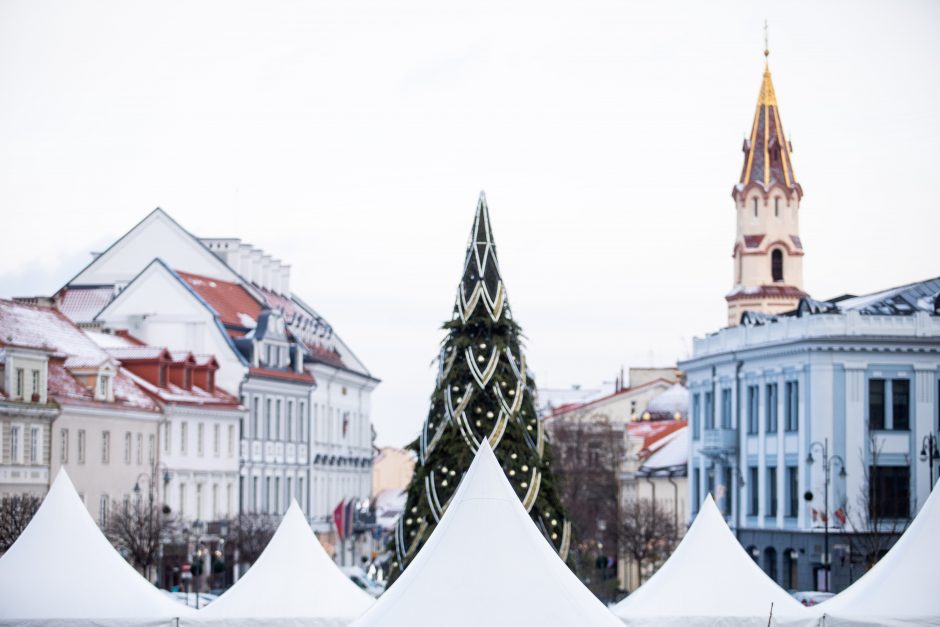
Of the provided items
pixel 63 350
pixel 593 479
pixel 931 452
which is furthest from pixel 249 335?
pixel 931 452

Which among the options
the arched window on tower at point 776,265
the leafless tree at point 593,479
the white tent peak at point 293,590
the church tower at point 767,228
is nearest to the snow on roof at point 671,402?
the leafless tree at point 593,479

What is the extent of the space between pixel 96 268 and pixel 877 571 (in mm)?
58697

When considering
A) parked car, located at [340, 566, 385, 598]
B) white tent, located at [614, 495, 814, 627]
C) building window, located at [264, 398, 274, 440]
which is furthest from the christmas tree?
building window, located at [264, 398, 274, 440]

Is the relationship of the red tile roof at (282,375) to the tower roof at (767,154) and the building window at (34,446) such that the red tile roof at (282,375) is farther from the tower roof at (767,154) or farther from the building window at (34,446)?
the tower roof at (767,154)

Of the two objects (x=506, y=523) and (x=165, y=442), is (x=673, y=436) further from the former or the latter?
(x=506, y=523)

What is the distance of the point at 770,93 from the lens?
122562 mm

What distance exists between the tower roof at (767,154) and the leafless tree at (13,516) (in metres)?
68.2

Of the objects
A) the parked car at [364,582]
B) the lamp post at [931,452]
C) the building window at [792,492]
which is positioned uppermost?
the lamp post at [931,452]

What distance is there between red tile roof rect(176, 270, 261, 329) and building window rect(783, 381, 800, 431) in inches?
860

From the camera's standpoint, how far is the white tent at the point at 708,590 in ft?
115

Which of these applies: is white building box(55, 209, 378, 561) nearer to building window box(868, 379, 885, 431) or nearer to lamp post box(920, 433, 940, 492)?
building window box(868, 379, 885, 431)

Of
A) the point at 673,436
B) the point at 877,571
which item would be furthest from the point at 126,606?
the point at 673,436

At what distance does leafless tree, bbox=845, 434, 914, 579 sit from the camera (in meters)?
66.5

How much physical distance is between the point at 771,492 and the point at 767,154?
46442 millimetres
